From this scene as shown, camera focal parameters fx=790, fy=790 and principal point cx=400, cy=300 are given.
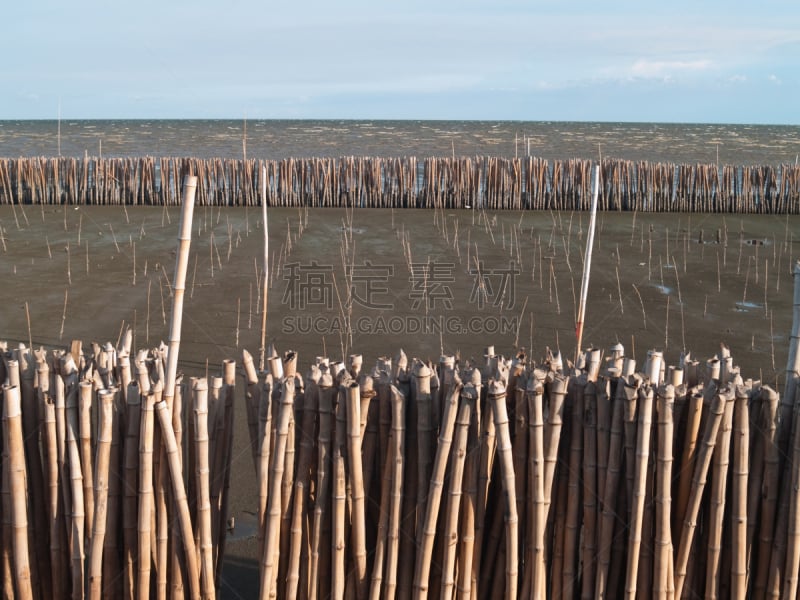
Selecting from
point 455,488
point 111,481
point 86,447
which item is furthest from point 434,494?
point 86,447

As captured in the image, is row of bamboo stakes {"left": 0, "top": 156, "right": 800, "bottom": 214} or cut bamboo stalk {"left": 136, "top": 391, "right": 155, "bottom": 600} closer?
cut bamboo stalk {"left": 136, "top": 391, "right": 155, "bottom": 600}

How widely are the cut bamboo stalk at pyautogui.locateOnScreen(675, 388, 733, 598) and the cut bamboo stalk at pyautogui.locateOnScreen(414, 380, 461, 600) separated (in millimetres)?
821

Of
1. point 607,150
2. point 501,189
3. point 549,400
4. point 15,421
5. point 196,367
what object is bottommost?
point 196,367

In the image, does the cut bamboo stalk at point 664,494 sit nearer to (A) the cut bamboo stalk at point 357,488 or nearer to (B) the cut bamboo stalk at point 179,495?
(A) the cut bamboo stalk at point 357,488

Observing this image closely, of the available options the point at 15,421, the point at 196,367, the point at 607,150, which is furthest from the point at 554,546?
the point at 607,150

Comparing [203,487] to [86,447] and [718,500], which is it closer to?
[86,447]

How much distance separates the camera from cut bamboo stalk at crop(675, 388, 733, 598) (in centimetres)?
254

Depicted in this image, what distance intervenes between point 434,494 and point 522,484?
1.04 feet

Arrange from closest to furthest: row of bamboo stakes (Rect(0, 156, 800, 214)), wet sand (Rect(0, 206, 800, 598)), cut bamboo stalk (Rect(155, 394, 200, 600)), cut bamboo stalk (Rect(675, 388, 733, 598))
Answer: cut bamboo stalk (Rect(675, 388, 733, 598))
cut bamboo stalk (Rect(155, 394, 200, 600))
wet sand (Rect(0, 206, 800, 598))
row of bamboo stakes (Rect(0, 156, 800, 214))

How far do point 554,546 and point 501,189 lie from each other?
1162 cm

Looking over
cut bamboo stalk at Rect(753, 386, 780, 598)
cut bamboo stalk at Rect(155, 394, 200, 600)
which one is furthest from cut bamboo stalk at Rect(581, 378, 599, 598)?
cut bamboo stalk at Rect(155, 394, 200, 600)

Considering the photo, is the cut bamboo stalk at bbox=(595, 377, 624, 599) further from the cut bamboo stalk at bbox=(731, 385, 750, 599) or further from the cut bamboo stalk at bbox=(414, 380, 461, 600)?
the cut bamboo stalk at bbox=(414, 380, 461, 600)

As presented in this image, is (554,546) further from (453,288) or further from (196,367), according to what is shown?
(453,288)

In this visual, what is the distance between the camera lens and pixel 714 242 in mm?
11133
